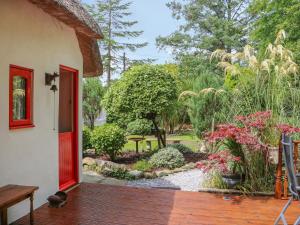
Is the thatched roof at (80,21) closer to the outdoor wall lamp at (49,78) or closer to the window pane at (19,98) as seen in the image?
the outdoor wall lamp at (49,78)

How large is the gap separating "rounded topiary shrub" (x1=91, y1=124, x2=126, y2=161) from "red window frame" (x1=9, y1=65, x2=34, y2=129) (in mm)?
4481

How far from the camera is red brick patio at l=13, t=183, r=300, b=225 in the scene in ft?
13.8

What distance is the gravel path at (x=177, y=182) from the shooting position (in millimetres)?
6406

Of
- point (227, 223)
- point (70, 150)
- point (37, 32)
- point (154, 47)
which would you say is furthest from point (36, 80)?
point (154, 47)

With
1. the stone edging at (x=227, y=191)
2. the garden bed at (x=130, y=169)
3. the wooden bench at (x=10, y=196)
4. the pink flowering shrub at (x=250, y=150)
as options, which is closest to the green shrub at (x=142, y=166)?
the garden bed at (x=130, y=169)

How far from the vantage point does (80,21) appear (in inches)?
194

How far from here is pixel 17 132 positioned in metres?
4.22

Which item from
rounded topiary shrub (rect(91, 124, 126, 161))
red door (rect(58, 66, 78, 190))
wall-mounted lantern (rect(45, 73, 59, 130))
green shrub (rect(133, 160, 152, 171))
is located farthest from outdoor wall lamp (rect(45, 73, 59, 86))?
rounded topiary shrub (rect(91, 124, 126, 161))

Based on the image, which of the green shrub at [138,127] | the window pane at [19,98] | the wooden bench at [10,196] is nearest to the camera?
the wooden bench at [10,196]

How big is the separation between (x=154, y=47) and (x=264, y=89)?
19316mm

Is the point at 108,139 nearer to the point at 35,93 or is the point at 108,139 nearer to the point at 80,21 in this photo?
the point at 35,93

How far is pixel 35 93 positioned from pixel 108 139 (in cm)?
448

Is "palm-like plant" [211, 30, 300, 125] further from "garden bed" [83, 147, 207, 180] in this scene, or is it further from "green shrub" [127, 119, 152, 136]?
"green shrub" [127, 119, 152, 136]

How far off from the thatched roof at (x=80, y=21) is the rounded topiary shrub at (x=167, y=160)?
2921 mm
